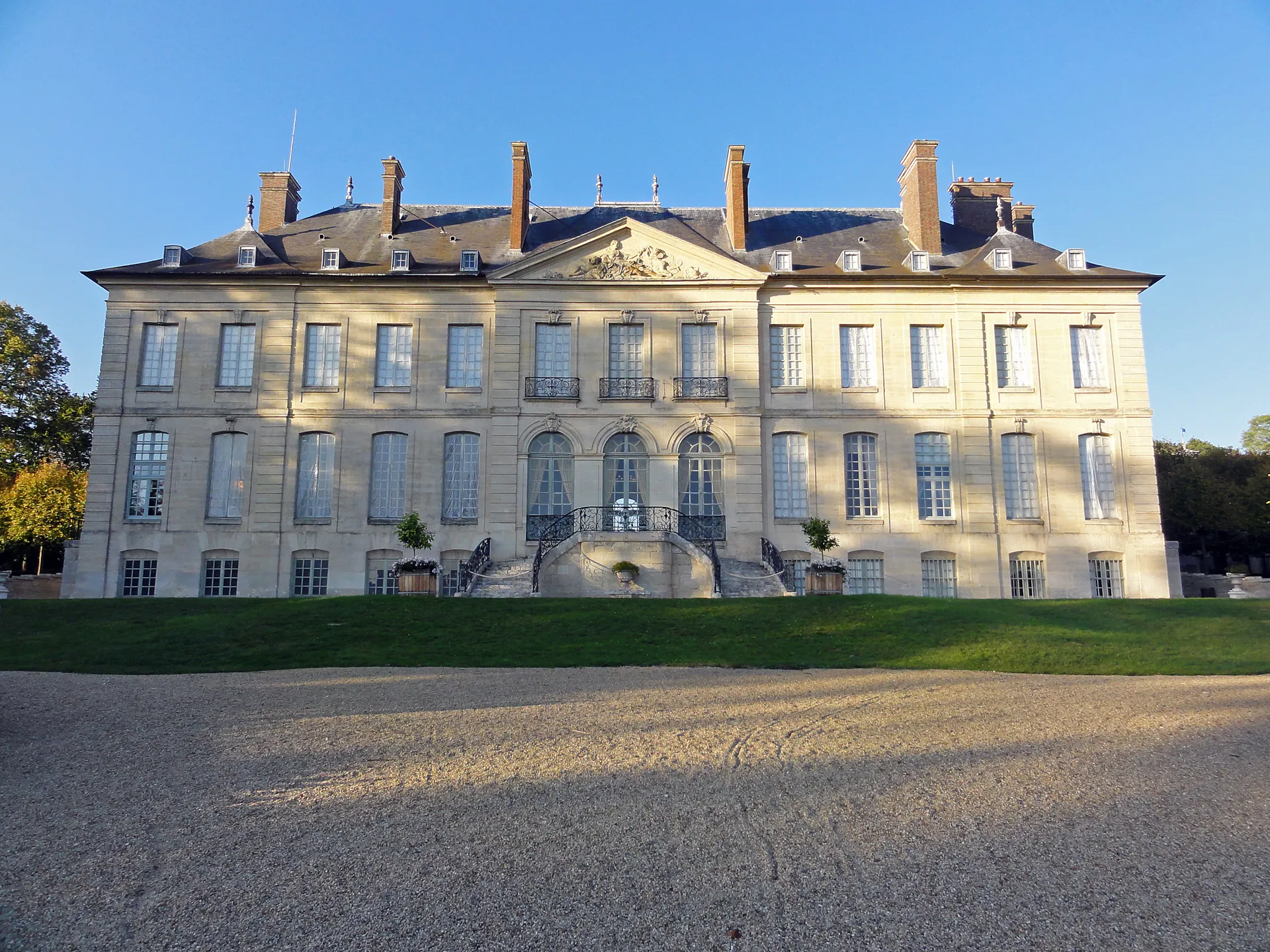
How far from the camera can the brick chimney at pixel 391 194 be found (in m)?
23.5

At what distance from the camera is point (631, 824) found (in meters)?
4.79

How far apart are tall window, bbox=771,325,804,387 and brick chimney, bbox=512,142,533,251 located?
23.8 feet

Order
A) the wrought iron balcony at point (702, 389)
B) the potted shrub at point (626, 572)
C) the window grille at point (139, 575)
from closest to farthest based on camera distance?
the potted shrub at point (626, 572)
the window grille at point (139, 575)
the wrought iron balcony at point (702, 389)

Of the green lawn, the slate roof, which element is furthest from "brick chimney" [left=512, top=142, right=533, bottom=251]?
the green lawn

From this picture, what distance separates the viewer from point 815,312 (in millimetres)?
21781

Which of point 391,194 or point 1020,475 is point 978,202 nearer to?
point 1020,475

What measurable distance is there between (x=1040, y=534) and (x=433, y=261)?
1714cm

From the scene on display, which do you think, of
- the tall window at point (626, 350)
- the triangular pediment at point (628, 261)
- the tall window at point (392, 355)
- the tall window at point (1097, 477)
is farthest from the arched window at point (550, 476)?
the tall window at point (1097, 477)

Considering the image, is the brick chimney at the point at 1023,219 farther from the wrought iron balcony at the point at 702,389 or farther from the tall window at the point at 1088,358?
the wrought iron balcony at the point at 702,389

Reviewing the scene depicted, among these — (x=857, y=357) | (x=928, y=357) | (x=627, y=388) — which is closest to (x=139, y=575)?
(x=627, y=388)

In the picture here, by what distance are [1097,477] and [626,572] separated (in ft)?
41.6

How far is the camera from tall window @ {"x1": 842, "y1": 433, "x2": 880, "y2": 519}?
69.4 ft

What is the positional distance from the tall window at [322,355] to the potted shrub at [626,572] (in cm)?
945

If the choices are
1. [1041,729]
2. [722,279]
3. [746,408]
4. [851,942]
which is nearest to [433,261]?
[722,279]
